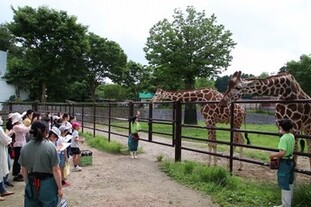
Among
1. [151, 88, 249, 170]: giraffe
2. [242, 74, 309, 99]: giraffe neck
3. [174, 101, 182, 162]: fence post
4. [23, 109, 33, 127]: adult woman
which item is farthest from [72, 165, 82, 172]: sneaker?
[242, 74, 309, 99]: giraffe neck

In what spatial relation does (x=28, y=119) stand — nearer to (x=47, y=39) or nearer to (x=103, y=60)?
(x=47, y=39)

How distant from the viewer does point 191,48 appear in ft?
80.9

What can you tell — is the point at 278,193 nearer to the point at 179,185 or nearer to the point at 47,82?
the point at 179,185

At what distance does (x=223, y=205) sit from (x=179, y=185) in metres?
1.51

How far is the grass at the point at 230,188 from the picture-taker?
531cm

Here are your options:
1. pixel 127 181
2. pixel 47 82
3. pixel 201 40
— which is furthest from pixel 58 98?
pixel 127 181

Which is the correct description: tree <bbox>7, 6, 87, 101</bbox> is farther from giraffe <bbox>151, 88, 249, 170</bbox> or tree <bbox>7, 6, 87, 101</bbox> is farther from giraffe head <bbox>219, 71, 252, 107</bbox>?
giraffe head <bbox>219, 71, 252, 107</bbox>

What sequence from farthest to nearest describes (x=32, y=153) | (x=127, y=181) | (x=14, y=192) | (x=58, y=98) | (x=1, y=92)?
1. (x=58, y=98)
2. (x=1, y=92)
3. (x=127, y=181)
4. (x=14, y=192)
5. (x=32, y=153)

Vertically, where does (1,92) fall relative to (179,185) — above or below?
above

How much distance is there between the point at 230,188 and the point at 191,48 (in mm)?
19266

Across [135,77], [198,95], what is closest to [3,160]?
[198,95]

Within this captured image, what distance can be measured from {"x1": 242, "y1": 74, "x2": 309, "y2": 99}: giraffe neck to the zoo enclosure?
75cm

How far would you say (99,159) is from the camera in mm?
9898

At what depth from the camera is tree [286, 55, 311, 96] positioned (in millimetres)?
35938
